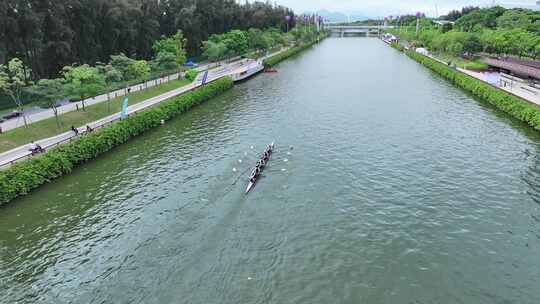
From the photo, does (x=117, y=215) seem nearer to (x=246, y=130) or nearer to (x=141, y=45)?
(x=246, y=130)

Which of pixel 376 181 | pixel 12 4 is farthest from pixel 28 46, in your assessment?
pixel 376 181

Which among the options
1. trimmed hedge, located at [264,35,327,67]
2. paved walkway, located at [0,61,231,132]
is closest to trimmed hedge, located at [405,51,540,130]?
trimmed hedge, located at [264,35,327,67]

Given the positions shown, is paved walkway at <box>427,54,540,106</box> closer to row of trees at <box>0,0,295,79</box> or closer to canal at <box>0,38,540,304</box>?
canal at <box>0,38,540,304</box>

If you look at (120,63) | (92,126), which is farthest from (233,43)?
(92,126)

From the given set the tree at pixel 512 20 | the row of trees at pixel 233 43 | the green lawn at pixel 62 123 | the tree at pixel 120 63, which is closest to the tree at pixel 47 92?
the green lawn at pixel 62 123

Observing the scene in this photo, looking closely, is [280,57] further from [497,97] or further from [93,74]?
[93,74]

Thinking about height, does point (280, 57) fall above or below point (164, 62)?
below
